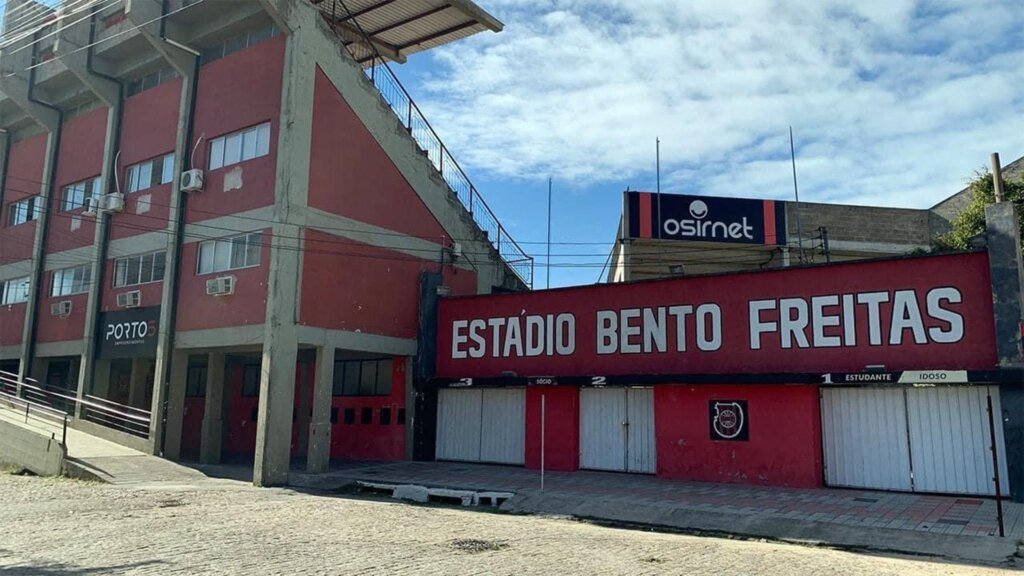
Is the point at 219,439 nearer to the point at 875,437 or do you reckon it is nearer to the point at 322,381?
the point at 322,381

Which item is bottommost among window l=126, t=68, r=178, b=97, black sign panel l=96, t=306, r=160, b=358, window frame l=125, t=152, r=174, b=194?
black sign panel l=96, t=306, r=160, b=358

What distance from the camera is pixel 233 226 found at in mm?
20344

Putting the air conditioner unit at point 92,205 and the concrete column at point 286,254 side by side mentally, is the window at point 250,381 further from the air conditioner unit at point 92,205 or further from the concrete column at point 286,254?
the concrete column at point 286,254

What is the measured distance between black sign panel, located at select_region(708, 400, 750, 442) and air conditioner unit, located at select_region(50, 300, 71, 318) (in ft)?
69.8

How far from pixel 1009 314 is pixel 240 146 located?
19.0 metres

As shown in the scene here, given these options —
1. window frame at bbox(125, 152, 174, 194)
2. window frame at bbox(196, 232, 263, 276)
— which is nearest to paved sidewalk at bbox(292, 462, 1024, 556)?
window frame at bbox(196, 232, 263, 276)

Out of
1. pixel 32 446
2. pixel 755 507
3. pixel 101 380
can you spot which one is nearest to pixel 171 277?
pixel 32 446

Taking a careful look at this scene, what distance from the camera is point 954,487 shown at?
15.0 metres

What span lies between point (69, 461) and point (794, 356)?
1728 cm

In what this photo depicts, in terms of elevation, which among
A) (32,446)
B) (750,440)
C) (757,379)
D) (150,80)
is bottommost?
(32,446)

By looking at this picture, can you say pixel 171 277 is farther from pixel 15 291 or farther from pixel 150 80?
pixel 15 291

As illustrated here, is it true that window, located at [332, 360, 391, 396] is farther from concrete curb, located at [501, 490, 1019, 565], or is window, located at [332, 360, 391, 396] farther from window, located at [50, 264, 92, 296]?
concrete curb, located at [501, 490, 1019, 565]

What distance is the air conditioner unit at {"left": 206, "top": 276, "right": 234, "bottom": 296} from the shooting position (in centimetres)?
1994

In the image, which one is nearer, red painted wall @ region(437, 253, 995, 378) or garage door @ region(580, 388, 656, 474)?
red painted wall @ region(437, 253, 995, 378)
